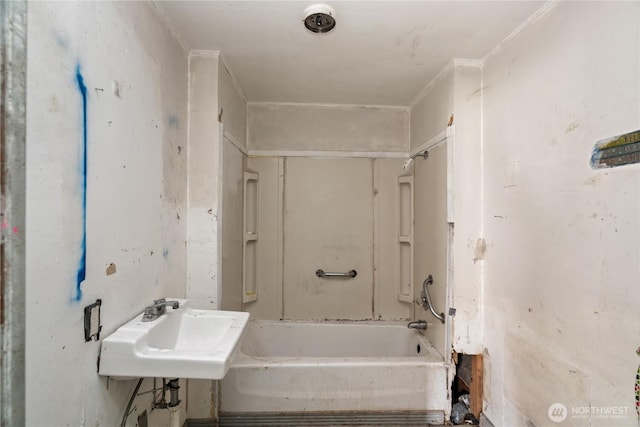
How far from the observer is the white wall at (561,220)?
99 cm

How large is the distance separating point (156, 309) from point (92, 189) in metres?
0.53

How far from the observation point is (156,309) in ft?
3.90

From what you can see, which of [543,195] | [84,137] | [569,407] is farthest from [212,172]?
[569,407]

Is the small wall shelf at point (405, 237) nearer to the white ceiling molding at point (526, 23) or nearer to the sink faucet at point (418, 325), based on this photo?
the sink faucet at point (418, 325)

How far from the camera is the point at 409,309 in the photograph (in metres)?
2.63

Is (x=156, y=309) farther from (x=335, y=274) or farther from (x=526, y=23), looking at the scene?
(x=526, y=23)

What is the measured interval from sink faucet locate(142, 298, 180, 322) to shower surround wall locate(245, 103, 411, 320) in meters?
1.33

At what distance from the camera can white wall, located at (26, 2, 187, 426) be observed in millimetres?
740

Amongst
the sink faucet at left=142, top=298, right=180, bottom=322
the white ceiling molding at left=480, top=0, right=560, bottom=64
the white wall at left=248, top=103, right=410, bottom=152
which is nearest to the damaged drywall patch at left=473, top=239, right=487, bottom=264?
the white ceiling molding at left=480, top=0, right=560, bottom=64

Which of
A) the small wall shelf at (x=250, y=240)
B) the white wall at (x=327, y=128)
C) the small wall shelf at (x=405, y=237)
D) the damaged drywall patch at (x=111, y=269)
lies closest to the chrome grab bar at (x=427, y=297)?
the small wall shelf at (x=405, y=237)

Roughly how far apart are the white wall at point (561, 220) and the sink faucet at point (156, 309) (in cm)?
163

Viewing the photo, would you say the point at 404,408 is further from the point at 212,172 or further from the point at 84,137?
the point at 84,137

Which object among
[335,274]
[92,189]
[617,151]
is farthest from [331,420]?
[617,151]

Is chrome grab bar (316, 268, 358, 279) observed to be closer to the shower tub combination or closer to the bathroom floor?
the shower tub combination
